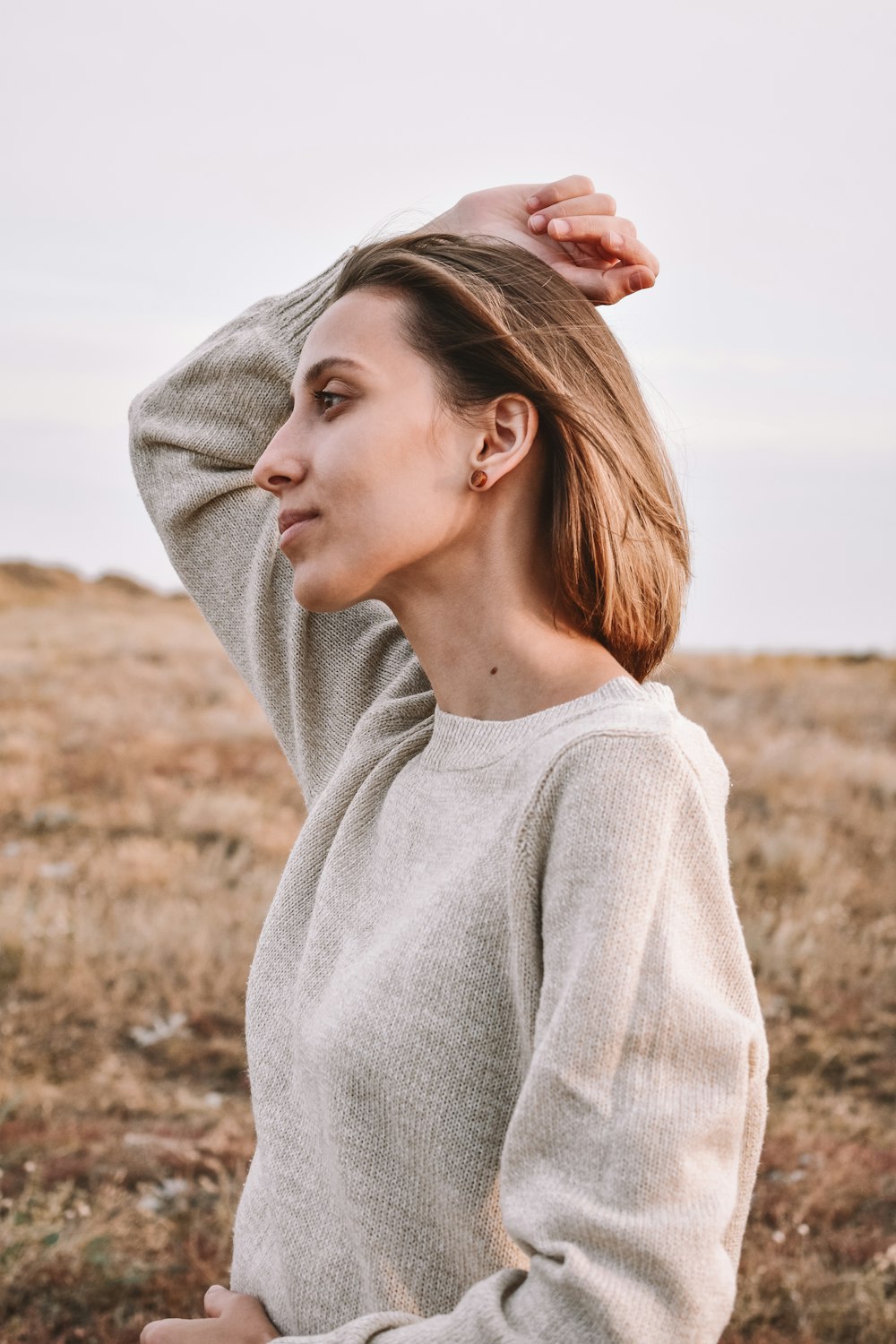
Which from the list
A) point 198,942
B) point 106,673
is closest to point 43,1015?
Result: point 198,942

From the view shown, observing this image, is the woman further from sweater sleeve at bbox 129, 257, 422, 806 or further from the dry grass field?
the dry grass field

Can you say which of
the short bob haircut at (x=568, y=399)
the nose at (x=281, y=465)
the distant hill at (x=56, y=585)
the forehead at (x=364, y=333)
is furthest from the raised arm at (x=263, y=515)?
the distant hill at (x=56, y=585)

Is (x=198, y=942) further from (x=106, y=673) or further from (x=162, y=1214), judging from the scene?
(x=106, y=673)

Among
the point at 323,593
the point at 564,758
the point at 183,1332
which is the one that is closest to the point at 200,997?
the point at 183,1332

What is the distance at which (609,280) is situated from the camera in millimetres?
2055

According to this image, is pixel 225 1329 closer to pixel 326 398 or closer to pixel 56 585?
pixel 326 398

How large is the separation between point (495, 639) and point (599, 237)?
68 cm

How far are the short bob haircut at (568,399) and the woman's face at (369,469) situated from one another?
4cm

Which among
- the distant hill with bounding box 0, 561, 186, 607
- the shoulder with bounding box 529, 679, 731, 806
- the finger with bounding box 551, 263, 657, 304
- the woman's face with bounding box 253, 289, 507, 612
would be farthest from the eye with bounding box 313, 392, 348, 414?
the distant hill with bounding box 0, 561, 186, 607

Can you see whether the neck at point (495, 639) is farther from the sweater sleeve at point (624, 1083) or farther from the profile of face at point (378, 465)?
the sweater sleeve at point (624, 1083)

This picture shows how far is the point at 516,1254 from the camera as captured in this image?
1653 millimetres

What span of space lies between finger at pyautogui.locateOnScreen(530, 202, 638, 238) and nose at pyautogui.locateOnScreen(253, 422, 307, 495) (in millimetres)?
566

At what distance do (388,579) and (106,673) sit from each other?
13.2 meters

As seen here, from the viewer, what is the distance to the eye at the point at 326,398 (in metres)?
1.90
